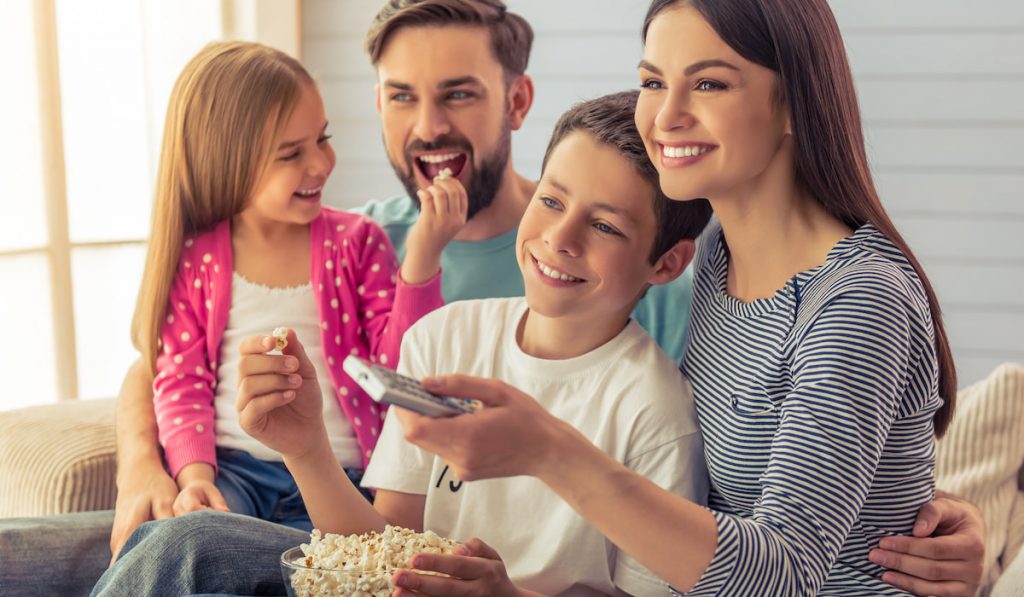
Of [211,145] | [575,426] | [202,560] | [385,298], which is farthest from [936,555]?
[211,145]

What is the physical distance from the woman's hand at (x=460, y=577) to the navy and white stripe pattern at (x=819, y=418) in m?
0.25

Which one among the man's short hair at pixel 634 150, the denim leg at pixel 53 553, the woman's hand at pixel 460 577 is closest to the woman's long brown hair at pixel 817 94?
the man's short hair at pixel 634 150

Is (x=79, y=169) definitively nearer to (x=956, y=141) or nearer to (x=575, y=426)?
(x=575, y=426)

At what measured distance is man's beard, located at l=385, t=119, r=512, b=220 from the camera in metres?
2.29

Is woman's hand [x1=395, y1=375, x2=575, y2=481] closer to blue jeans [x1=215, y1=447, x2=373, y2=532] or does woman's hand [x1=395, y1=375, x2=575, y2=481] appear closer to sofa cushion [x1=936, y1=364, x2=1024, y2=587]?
blue jeans [x1=215, y1=447, x2=373, y2=532]

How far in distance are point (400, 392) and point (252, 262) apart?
1.24 m

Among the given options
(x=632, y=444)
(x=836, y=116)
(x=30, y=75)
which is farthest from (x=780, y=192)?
(x=30, y=75)

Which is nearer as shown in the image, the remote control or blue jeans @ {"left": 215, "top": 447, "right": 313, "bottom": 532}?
the remote control

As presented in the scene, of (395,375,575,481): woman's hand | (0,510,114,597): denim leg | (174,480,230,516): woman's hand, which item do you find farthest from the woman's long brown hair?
(0,510,114,597): denim leg

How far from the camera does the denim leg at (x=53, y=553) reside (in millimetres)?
1705

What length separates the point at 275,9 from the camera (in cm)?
416

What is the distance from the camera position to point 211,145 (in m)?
2.12

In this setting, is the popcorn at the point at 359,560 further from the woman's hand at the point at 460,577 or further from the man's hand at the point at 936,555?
the man's hand at the point at 936,555

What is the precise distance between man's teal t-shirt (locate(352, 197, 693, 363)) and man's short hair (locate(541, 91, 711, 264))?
468 millimetres
